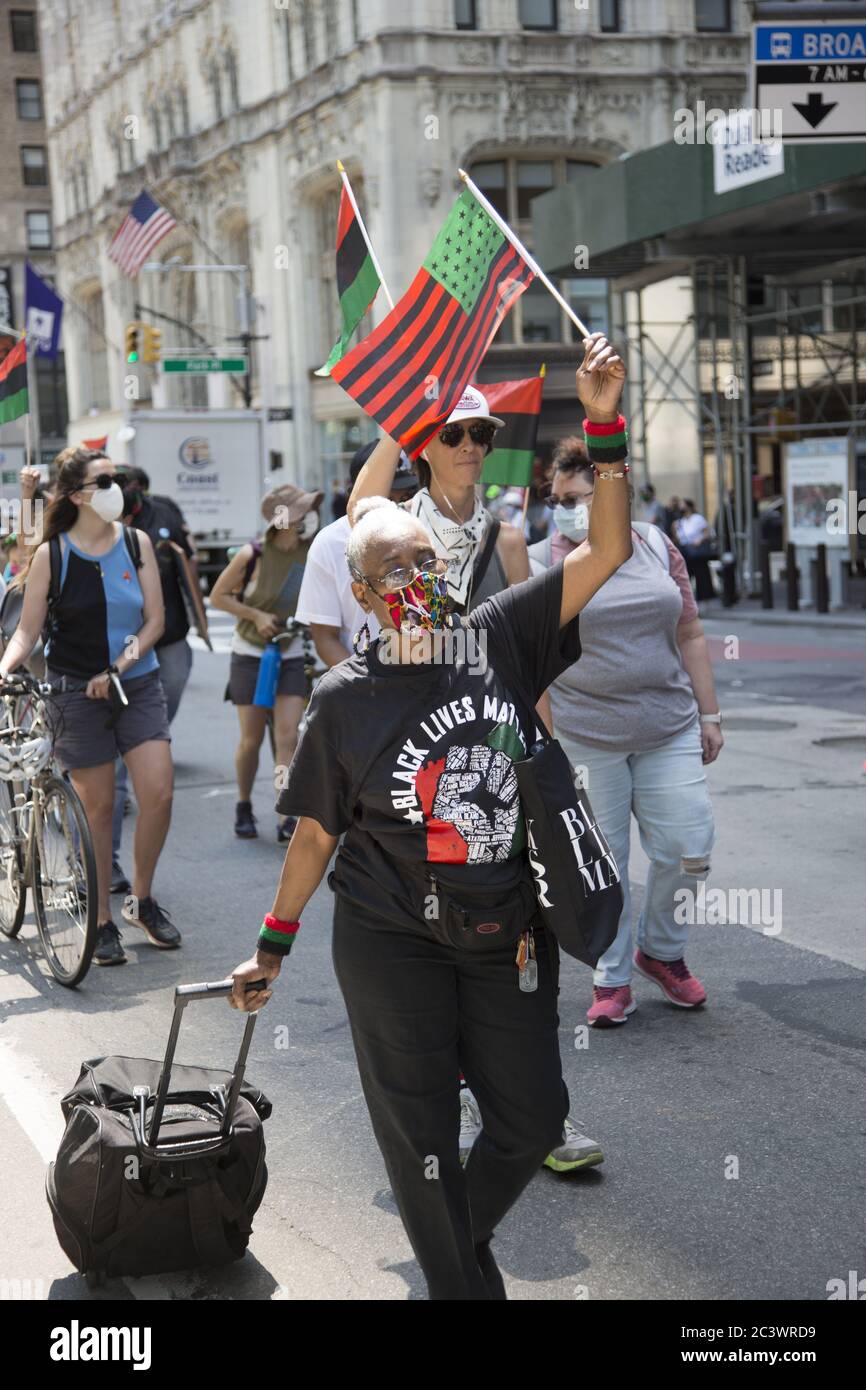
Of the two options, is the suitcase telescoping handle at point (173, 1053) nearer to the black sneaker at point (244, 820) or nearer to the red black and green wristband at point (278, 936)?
the red black and green wristband at point (278, 936)

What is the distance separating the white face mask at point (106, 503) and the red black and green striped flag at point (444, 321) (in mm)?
1777

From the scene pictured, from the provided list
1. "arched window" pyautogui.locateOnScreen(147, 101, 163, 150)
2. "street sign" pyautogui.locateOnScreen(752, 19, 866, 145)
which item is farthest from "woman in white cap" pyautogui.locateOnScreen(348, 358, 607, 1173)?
"arched window" pyautogui.locateOnScreen(147, 101, 163, 150)

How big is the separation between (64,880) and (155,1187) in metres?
2.76

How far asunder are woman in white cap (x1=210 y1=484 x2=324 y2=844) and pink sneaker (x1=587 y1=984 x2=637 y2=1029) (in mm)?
3467

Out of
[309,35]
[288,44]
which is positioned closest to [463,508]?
[309,35]

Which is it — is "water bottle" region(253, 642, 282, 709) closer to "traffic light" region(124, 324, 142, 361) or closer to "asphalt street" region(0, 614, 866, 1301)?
"asphalt street" region(0, 614, 866, 1301)

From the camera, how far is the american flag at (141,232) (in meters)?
28.0

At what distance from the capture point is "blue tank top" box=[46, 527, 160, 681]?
21.4ft

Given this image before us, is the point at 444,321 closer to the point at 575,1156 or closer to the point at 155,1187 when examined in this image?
the point at 575,1156

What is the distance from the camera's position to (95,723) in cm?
656

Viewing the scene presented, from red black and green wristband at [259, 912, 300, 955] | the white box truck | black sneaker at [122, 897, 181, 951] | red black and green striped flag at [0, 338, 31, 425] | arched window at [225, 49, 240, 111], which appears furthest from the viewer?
arched window at [225, 49, 240, 111]

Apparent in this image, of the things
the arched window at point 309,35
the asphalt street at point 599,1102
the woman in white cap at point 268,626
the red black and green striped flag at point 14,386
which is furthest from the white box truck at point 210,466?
the asphalt street at point 599,1102
